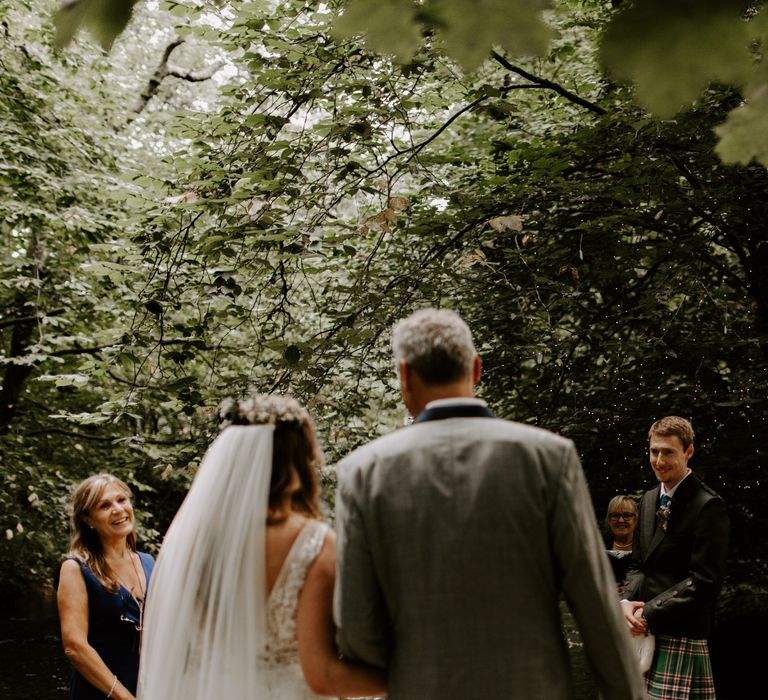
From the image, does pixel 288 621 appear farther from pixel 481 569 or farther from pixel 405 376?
pixel 405 376

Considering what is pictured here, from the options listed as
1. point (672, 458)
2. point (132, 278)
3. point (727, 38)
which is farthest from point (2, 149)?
point (727, 38)

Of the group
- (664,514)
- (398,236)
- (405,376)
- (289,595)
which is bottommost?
(289,595)

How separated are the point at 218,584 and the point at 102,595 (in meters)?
1.48

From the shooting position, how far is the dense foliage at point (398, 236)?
18.4 feet

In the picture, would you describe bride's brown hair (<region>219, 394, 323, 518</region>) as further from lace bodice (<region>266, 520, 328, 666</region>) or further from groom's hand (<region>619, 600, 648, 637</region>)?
groom's hand (<region>619, 600, 648, 637</region>)

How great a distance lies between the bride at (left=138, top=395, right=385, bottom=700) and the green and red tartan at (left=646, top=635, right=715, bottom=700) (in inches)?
86.0

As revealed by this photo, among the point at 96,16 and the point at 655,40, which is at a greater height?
the point at 96,16

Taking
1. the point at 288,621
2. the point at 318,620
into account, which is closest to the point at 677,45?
the point at 318,620

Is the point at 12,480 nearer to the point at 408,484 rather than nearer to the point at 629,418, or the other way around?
the point at 629,418

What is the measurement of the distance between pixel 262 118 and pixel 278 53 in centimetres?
56

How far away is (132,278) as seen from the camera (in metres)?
6.70

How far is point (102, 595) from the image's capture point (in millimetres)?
3639

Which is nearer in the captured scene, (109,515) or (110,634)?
(110,634)

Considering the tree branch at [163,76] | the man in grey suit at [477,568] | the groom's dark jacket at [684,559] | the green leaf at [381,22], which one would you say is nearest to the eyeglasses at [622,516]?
the groom's dark jacket at [684,559]
